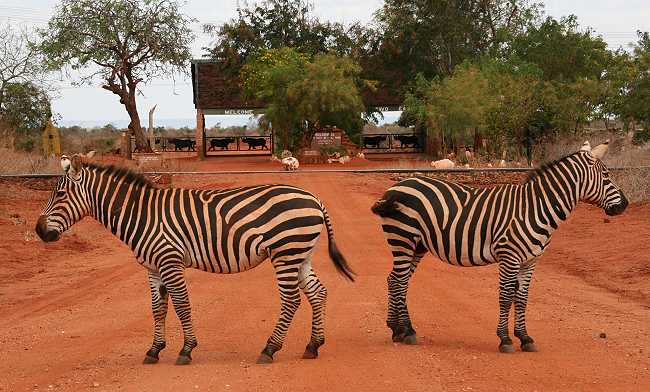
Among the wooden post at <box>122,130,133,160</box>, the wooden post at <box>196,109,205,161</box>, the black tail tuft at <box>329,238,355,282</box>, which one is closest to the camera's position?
the black tail tuft at <box>329,238,355,282</box>

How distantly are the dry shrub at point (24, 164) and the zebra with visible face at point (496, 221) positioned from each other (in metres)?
18.9

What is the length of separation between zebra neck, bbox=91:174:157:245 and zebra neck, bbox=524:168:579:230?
12.1 feet

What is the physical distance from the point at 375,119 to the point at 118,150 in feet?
41.2

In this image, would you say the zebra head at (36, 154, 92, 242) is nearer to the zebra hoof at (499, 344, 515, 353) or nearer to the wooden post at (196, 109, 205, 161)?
the zebra hoof at (499, 344, 515, 353)

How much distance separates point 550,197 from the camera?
9.28m

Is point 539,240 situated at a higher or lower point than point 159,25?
lower

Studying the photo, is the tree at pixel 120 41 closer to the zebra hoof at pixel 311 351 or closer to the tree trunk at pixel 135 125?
the tree trunk at pixel 135 125

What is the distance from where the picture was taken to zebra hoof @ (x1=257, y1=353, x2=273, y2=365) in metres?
8.41

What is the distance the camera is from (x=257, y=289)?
1273cm

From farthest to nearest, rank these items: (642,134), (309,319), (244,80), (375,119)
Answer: (375,119), (244,80), (642,134), (309,319)

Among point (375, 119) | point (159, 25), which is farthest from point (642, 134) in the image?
point (159, 25)

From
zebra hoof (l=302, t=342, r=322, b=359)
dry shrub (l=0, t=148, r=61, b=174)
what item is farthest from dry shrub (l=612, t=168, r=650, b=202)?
dry shrub (l=0, t=148, r=61, b=174)

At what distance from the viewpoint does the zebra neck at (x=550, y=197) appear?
918cm

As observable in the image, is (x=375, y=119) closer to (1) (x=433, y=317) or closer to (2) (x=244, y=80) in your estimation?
(2) (x=244, y=80)
